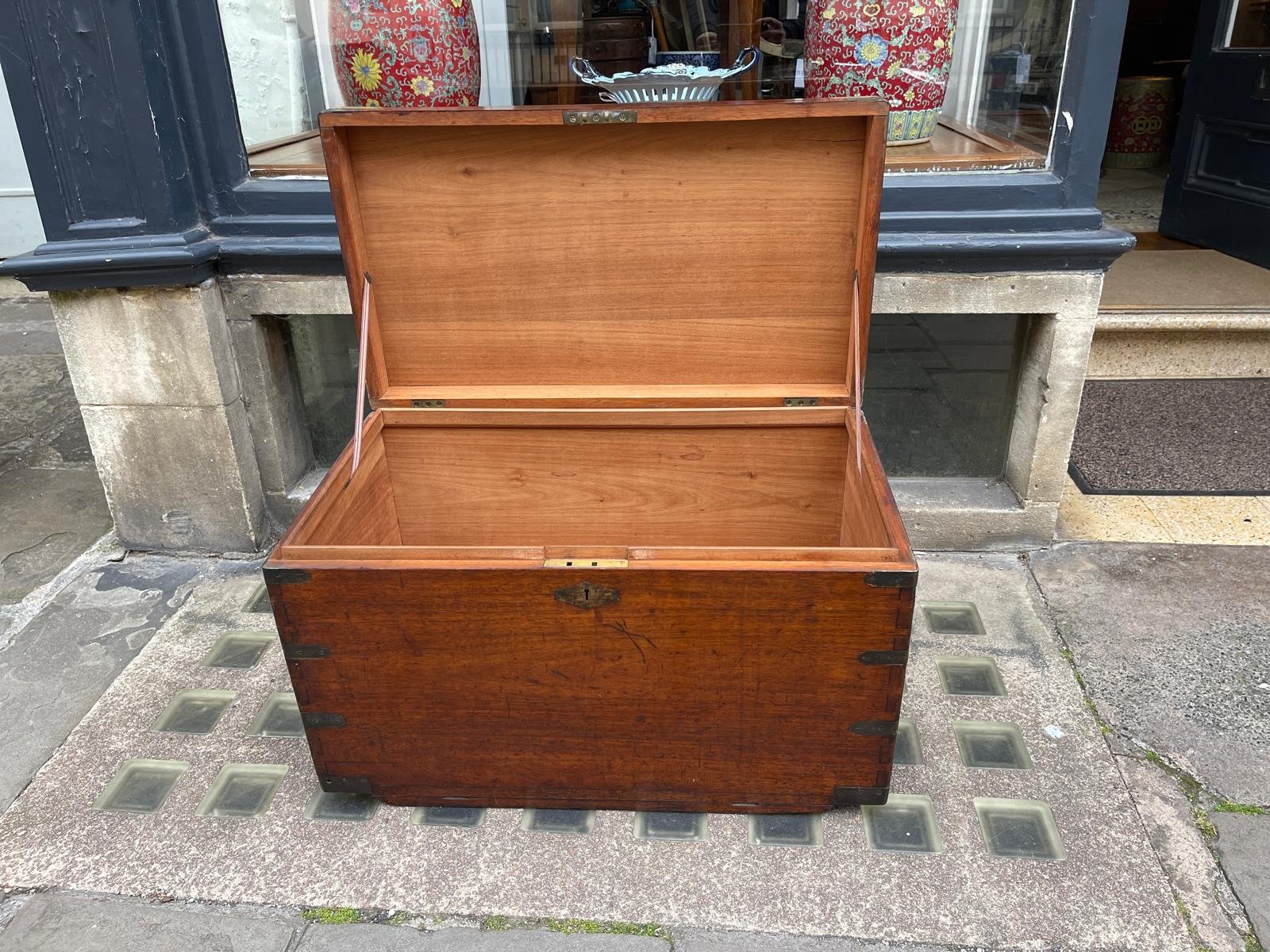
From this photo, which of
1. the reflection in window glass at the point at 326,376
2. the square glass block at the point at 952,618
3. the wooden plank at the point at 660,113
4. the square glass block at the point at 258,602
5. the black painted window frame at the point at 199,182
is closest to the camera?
the wooden plank at the point at 660,113

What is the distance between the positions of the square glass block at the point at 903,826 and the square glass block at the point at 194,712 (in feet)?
4.46

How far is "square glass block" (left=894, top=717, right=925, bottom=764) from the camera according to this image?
1.76m

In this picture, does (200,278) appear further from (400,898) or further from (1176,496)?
(1176,496)

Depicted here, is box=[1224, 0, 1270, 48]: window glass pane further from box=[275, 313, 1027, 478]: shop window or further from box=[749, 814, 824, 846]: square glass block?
box=[749, 814, 824, 846]: square glass block

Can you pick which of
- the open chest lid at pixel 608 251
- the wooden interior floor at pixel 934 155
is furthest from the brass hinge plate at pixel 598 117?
the wooden interior floor at pixel 934 155

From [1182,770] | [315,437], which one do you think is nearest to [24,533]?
[315,437]

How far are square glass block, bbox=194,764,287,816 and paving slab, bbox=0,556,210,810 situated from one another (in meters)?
0.40

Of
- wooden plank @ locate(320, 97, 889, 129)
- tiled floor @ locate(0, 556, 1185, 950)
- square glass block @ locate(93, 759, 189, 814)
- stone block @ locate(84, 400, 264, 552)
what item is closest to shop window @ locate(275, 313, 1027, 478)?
stone block @ locate(84, 400, 264, 552)

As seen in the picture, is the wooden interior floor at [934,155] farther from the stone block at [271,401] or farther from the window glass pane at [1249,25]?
the window glass pane at [1249,25]

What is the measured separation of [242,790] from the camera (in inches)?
67.7

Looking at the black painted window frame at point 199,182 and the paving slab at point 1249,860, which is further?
the black painted window frame at point 199,182

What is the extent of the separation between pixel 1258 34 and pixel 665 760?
415 centimetres

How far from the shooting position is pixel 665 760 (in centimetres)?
156

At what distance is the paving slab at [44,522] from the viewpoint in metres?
2.45
